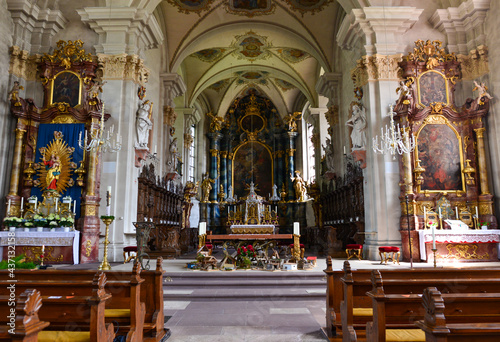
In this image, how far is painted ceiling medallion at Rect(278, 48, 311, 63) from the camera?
61.6ft

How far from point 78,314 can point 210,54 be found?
57.7ft

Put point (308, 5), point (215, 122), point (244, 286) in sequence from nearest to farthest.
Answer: point (244, 286), point (308, 5), point (215, 122)

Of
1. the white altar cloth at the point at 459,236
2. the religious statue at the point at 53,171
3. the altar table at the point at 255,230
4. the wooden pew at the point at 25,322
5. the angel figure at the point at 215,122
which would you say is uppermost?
the angel figure at the point at 215,122

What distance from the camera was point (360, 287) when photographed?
3.89 m

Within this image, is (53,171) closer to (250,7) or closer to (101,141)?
(101,141)

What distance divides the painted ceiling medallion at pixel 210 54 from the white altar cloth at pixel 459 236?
537 inches

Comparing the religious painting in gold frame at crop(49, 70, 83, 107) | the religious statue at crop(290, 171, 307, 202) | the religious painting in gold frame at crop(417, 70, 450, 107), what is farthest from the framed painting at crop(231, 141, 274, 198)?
the religious painting in gold frame at crop(417, 70, 450, 107)

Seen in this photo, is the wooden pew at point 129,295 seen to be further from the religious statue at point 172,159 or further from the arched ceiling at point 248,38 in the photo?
the arched ceiling at point 248,38

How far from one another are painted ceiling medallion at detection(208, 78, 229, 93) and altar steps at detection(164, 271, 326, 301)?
56.4ft

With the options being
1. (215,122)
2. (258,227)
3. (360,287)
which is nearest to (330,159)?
(258,227)

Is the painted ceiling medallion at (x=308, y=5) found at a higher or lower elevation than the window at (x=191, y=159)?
higher

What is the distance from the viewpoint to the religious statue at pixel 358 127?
10622mm

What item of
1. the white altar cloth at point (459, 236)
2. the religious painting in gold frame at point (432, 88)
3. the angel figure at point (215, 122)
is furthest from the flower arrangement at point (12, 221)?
the angel figure at point (215, 122)

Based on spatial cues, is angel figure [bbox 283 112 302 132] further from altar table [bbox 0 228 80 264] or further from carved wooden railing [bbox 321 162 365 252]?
altar table [bbox 0 228 80 264]
